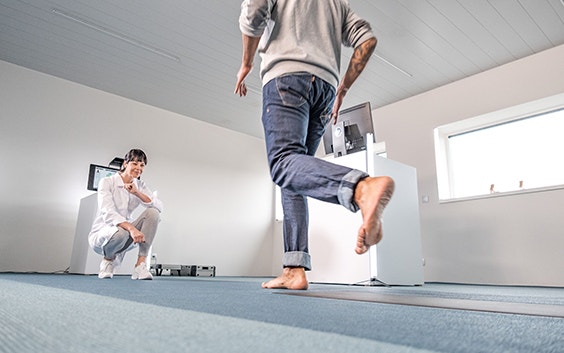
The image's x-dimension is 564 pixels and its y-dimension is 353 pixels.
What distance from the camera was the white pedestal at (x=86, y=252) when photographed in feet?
10.8

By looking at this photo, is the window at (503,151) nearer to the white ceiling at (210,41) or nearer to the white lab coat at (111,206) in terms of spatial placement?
the white ceiling at (210,41)

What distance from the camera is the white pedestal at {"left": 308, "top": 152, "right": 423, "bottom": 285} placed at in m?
2.44

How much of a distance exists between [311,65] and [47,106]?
4039 mm

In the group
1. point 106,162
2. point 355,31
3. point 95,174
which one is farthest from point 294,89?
point 106,162

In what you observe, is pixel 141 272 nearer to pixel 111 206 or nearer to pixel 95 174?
pixel 111 206

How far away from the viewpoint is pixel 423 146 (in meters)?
4.45

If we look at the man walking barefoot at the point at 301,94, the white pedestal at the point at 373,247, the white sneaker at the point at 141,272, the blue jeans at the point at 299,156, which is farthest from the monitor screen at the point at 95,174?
the blue jeans at the point at 299,156

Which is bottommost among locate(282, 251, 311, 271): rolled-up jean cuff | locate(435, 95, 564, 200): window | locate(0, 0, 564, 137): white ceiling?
locate(282, 251, 311, 271): rolled-up jean cuff

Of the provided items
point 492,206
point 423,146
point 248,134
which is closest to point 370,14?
point 423,146

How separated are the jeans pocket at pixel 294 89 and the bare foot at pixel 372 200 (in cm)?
43

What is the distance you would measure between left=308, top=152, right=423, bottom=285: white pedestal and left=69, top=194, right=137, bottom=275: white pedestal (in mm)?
1752

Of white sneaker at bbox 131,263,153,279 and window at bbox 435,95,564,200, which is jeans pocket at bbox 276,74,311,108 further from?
window at bbox 435,95,564,200

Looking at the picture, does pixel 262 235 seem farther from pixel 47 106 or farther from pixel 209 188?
pixel 47 106

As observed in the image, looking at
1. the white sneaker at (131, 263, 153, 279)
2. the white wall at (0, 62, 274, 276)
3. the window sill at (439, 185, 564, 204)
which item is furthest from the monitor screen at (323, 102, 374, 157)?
the white wall at (0, 62, 274, 276)
